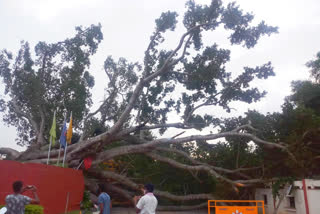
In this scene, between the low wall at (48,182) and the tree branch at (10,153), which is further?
the tree branch at (10,153)

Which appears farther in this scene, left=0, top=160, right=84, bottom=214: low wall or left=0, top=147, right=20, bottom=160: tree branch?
left=0, top=147, right=20, bottom=160: tree branch

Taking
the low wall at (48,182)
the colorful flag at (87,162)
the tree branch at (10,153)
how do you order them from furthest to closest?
the tree branch at (10,153), the colorful flag at (87,162), the low wall at (48,182)

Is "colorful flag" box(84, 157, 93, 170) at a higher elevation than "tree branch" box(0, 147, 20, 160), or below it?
below

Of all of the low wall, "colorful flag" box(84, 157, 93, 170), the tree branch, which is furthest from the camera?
the tree branch

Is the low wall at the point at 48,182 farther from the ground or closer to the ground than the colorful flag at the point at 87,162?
closer to the ground

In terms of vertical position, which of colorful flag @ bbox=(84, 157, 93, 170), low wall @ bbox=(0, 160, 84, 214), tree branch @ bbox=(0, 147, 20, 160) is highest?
tree branch @ bbox=(0, 147, 20, 160)

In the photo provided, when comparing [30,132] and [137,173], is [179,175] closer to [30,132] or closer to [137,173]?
[137,173]

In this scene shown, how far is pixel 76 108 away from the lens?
56.1 ft

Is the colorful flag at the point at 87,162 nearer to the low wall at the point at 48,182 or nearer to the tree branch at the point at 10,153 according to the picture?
the low wall at the point at 48,182

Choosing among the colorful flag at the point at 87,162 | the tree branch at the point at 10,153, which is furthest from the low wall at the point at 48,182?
the tree branch at the point at 10,153

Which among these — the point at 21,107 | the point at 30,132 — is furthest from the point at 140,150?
the point at 30,132

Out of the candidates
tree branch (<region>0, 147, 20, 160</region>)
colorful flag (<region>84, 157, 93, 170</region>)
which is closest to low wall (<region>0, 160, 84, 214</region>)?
colorful flag (<region>84, 157, 93, 170</region>)

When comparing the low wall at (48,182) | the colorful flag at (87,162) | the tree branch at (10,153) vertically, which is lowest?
the low wall at (48,182)

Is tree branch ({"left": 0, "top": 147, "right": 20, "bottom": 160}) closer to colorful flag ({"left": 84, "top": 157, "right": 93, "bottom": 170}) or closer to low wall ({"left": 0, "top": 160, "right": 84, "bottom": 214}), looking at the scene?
colorful flag ({"left": 84, "top": 157, "right": 93, "bottom": 170})
